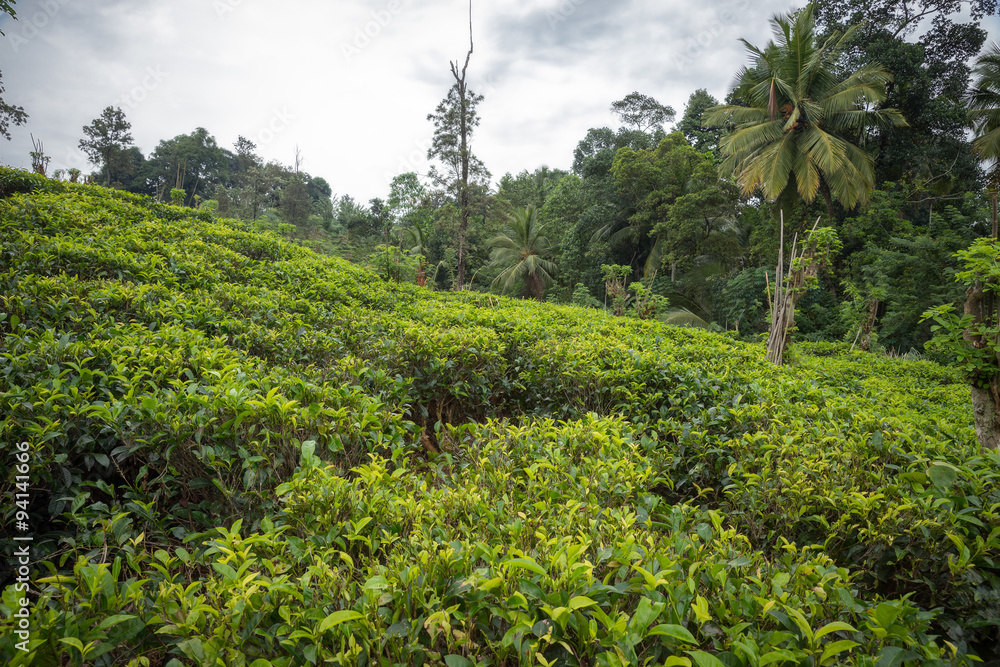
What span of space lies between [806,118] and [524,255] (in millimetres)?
11663

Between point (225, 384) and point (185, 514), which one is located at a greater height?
point (225, 384)

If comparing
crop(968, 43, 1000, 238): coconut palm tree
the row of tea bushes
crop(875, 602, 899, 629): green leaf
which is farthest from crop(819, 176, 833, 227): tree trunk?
crop(875, 602, 899, 629): green leaf

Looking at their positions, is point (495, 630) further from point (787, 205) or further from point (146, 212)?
point (787, 205)

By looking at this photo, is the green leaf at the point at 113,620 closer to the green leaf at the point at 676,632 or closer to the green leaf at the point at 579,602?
the green leaf at the point at 579,602

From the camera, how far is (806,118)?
42.8 feet

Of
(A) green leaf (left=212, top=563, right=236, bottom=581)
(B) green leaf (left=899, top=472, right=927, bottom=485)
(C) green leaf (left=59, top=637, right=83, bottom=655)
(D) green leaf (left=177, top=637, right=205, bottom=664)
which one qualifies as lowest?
Result: (D) green leaf (left=177, top=637, right=205, bottom=664)

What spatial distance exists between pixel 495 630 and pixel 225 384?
62.2 inches

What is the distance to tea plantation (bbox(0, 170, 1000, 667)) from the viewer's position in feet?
3.35

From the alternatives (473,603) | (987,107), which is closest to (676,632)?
(473,603)

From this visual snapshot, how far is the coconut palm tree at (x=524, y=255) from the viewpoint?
Answer: 67.7ft

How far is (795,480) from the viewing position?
1.77 metres

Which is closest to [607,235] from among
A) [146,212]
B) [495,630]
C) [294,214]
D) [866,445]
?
[146,212]

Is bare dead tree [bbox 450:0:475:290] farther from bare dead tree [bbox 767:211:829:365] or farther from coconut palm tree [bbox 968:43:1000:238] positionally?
coconut palm tree [bbox 968:43:1000:238]

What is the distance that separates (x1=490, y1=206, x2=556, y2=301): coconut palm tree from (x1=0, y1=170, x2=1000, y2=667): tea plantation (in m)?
17.6
